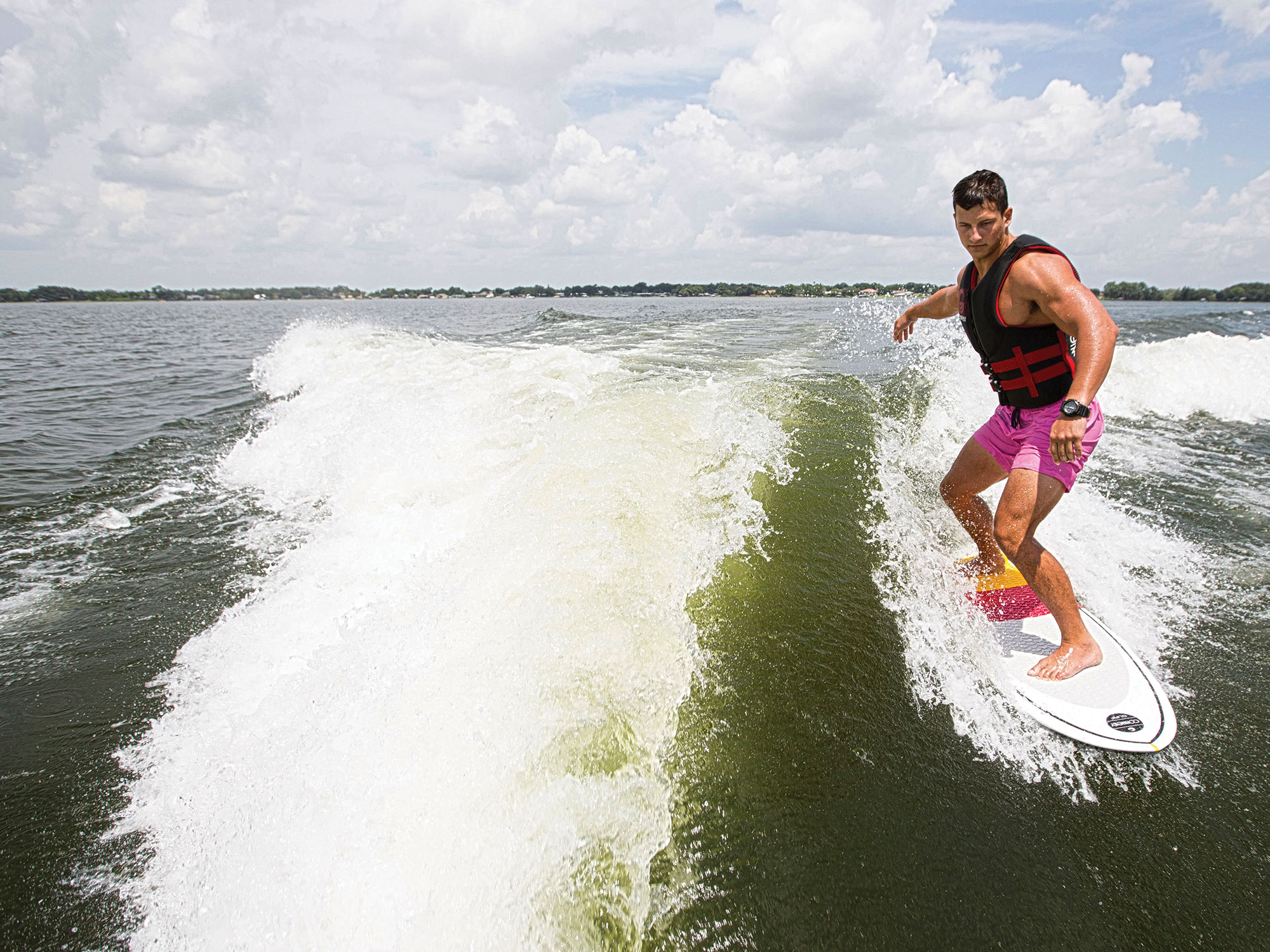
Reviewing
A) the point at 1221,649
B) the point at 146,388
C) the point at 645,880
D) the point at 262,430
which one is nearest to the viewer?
the point at 645,880

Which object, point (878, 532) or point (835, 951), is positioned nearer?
point (835, 951)

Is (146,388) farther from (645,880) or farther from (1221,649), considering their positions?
(1221,649)

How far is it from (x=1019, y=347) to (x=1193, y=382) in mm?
10976

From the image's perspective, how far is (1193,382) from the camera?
10.6 meters

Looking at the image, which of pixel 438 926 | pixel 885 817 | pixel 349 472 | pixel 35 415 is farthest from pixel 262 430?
pixel 885 817

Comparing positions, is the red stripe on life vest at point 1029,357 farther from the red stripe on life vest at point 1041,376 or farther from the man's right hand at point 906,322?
the man's right hand at point 906,322

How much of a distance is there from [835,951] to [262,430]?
10.0 m

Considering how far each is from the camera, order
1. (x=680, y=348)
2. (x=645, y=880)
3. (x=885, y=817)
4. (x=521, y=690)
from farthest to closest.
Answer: (x=680, y=348)
(x=521, y=690)
(x=885, y=817)
(x=645, y=880)

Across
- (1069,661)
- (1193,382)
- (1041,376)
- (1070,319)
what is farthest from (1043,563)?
(1193,382)

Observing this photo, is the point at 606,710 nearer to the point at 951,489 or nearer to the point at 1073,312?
the point at 951,489

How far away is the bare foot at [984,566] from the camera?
4.12m

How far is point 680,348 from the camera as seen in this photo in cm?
1479

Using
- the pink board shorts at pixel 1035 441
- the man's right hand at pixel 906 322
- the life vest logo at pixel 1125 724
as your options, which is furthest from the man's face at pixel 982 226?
the life vest logo at pixel 1125 724

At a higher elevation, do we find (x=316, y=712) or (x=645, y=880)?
(x=316, y=712)
